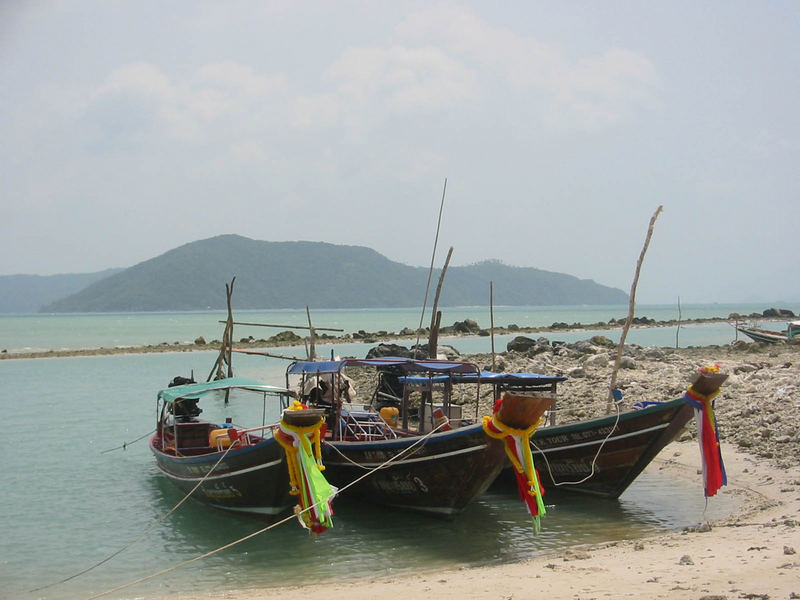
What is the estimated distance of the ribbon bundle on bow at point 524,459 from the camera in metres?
9.90

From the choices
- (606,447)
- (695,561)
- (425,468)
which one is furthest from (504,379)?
(695,561)

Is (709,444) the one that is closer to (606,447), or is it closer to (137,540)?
(606,447)

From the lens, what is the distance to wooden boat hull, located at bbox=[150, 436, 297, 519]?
11.8 meters

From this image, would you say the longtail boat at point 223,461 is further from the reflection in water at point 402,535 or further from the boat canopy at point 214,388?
the reflection in water at point 402,535

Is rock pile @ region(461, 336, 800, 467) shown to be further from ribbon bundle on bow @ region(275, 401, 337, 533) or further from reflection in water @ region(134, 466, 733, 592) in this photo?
ribbon bundle on bow @ region(275, 401, 337, 533)

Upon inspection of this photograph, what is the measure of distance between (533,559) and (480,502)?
359 centimetres

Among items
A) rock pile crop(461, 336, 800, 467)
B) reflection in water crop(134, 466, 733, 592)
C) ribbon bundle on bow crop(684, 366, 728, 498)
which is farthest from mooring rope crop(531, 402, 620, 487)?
rock pile crop(461, 336, 800, 467)

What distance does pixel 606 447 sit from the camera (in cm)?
1295

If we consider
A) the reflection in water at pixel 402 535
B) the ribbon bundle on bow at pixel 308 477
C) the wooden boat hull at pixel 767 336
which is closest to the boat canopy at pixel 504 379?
the reflection in water at pixel 402 535

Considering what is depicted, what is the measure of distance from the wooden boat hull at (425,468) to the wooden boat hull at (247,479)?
1236mm

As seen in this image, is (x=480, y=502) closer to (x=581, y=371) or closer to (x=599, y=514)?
(x=599, y=514)

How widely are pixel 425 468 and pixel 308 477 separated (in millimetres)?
2342

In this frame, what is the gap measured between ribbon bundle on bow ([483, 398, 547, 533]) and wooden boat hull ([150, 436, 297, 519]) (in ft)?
11.3

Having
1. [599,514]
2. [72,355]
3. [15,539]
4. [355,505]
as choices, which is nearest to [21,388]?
[72,355]
